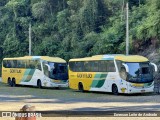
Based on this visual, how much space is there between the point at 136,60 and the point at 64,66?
9690 mm

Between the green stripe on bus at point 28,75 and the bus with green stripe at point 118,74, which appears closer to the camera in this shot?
the bus with green stripe at point 118,74

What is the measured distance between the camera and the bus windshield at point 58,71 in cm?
3588

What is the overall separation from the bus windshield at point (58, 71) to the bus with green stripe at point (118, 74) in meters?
3.55

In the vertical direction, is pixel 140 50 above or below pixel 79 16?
below

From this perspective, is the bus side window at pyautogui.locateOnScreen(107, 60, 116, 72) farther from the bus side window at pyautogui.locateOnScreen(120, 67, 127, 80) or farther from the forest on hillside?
the forest on hillside

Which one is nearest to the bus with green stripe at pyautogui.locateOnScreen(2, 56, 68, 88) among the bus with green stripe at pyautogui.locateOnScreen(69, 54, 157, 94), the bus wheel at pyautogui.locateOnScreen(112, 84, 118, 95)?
the bus with green stripe at pyautogui.locateOnScreen(69, 54, 157, 94)

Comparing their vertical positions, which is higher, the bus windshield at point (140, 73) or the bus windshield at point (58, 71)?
the bus windshield at point (140, 73)

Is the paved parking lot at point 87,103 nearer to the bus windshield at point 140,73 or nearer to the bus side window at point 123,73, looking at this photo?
the bus windshield at point 140,73

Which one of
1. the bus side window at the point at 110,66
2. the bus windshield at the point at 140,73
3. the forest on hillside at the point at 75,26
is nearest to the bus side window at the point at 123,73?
the bus windshield at the point at 140,73

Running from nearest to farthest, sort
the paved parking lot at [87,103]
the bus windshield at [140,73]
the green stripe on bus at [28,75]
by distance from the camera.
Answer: the paved parking lot at [87,103] < the bus windshield at [140,73] < the green stripe on bus at [28,75]

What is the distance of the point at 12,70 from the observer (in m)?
42.0

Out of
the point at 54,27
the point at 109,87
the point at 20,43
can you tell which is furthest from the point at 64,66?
the point at 20,43

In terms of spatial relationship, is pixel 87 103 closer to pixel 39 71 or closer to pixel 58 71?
pixel 58 71

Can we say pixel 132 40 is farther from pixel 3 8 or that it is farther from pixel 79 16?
pixel 3 8
